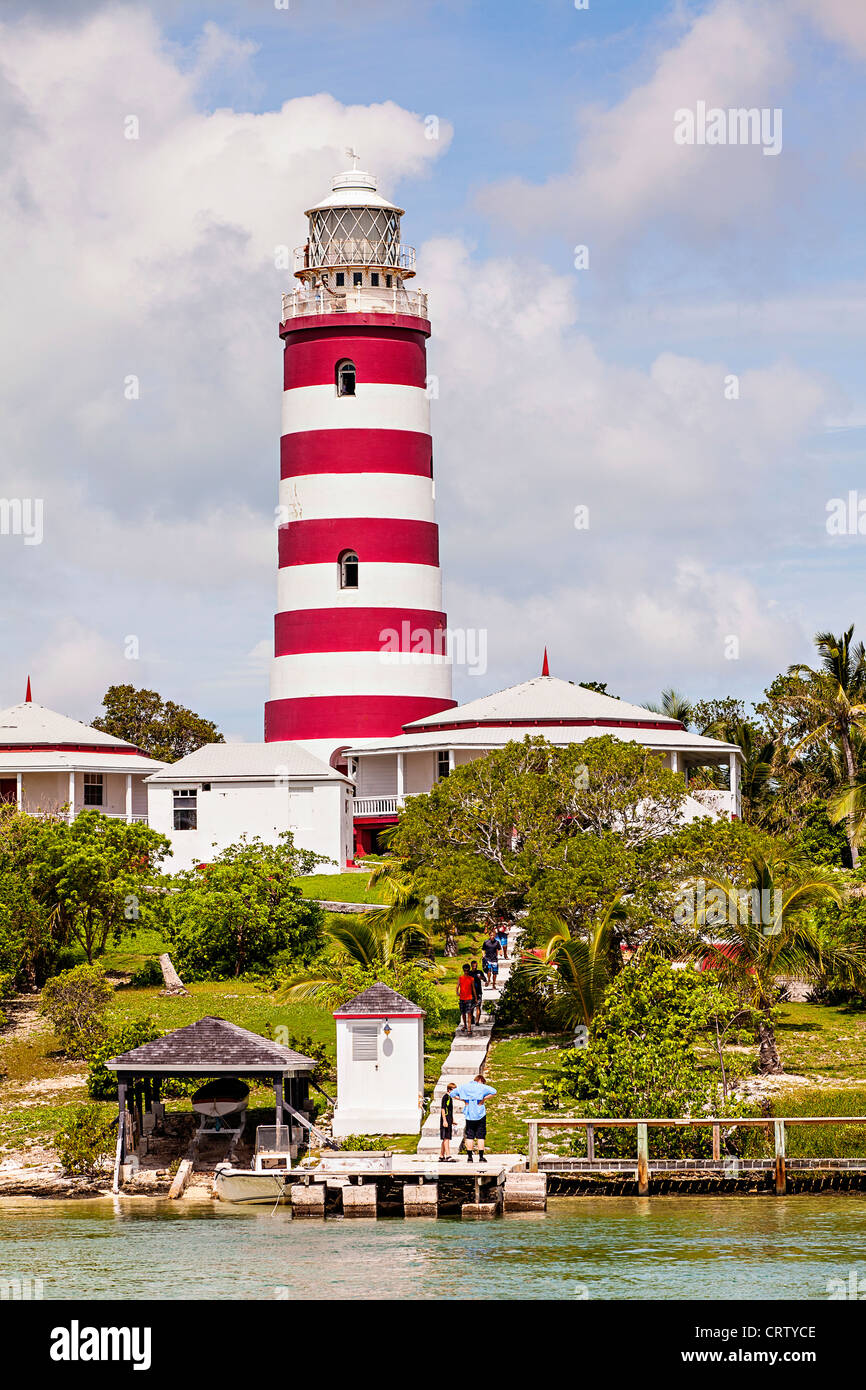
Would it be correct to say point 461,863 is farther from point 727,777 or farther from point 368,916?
point 727,777

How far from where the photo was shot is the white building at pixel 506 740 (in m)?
57.2

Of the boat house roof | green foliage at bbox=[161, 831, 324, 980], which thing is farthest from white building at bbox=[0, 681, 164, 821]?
the boat house roof

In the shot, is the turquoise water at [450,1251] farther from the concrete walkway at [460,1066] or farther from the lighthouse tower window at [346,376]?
the lighthouse tower window at [346,376]

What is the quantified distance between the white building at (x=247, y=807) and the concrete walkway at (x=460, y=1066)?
54.6ft

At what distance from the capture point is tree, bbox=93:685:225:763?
78.4m

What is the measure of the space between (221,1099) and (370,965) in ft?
22.9

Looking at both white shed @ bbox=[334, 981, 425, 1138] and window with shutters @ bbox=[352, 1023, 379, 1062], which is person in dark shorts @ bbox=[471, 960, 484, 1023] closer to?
white shed @ bbox=[334, 981, 425, 1138]

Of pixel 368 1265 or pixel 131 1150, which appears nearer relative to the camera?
pixel 368 1265

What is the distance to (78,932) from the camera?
150 feet

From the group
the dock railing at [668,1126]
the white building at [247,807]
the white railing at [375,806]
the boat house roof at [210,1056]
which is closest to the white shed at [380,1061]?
the boat house roof at [210,1056]

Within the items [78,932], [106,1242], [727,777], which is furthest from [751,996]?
[727,777]

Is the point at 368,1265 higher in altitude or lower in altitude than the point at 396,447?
lower

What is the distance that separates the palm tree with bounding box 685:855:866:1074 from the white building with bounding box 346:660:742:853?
1707cm

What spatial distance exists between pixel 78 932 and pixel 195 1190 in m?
15.0
